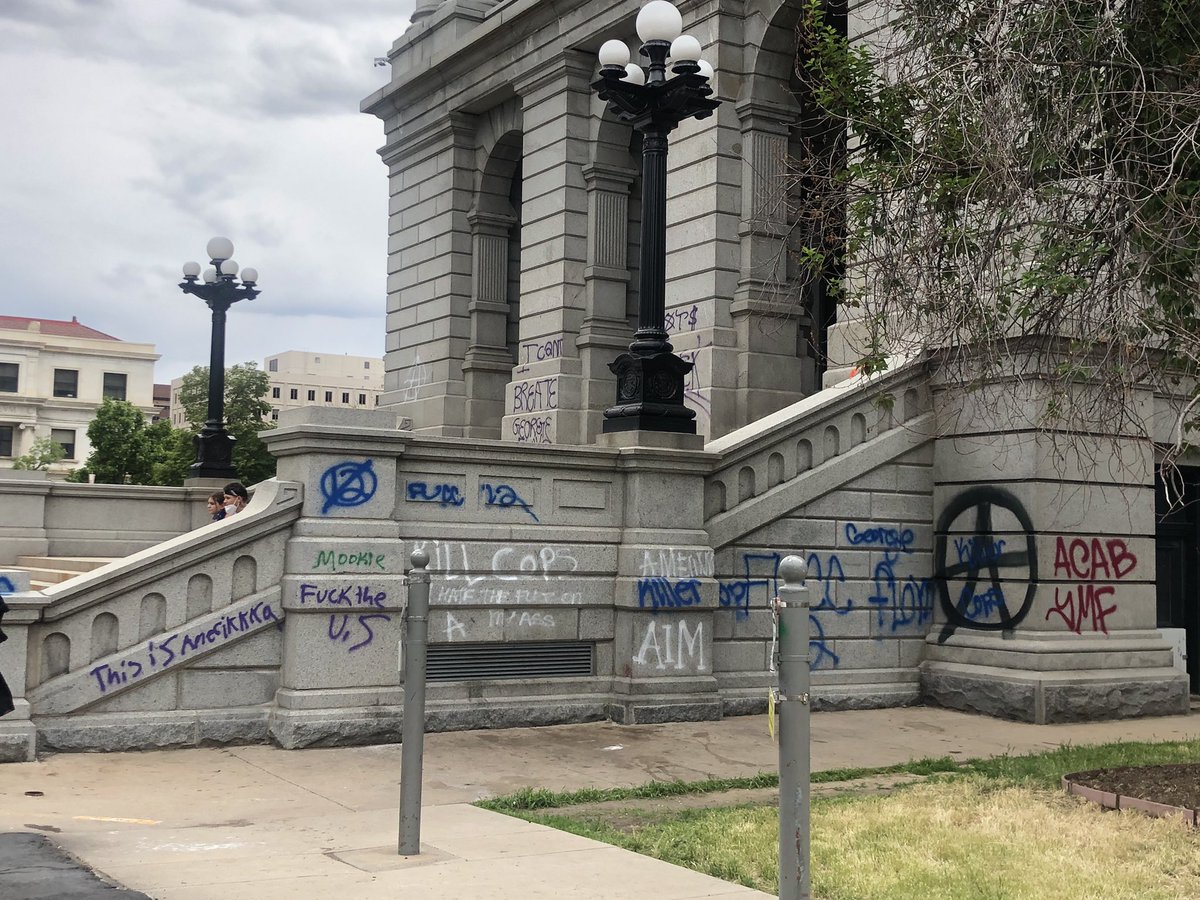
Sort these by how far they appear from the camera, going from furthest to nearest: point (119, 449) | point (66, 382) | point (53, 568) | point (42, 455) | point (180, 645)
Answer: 1. point (66, 382)
2. point (42, 455)
3. point (119, 449)
4. point (53, 568)
5. point (180, 645)

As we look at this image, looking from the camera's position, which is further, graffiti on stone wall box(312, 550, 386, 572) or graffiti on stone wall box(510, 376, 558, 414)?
graffiti on stone wall box(510, 376, 558, 414)

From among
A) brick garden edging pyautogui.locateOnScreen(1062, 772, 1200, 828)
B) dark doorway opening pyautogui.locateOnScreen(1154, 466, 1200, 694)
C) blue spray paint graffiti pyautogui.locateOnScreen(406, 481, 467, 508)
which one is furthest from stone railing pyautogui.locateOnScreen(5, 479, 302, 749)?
dark doorway opening pyautogui.locateOnScreen(1154, 466, 1200, 694)

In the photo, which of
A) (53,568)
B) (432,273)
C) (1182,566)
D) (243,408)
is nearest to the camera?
(1182,566)

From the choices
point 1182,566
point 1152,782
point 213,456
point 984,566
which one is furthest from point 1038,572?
point 213,456

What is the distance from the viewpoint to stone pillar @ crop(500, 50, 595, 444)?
2409 centimetres

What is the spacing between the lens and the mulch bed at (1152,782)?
8.77 m

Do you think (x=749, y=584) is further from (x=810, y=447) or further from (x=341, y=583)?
(x=341, y=583)

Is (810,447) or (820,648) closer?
(820,648)

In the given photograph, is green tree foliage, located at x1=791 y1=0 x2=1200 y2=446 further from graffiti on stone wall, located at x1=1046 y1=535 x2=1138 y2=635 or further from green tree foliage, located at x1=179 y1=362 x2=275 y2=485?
green tree foliage, located at x1=179 y1=362 x2=275 y2=485

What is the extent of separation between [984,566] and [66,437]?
297 ft

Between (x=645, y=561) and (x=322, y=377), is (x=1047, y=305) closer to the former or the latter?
(x=645, y=561)

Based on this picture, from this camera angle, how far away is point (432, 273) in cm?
2983

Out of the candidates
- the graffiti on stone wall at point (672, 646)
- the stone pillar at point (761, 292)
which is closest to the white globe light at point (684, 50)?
the graffiti on stone wall at point (672, 646)

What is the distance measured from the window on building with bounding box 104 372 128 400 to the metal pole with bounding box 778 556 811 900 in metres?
99.9
